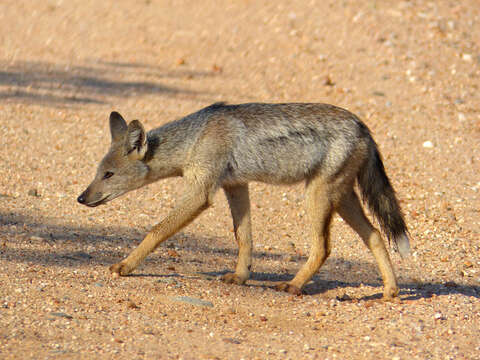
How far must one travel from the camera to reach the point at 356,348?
5.62 meters

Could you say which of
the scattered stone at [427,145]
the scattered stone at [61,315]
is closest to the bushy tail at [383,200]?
the scattered stone at [61,315]

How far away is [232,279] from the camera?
7371 millimetres

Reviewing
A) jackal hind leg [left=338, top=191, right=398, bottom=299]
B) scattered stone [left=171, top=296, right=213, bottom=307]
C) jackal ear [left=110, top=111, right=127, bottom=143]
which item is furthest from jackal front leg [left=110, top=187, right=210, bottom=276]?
jackal hind leg [left=338, top=191, right=398, bottom=299]

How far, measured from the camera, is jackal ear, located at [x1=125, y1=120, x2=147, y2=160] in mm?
7011

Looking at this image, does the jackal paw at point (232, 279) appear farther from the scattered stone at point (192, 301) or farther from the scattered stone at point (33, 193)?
the scattered stone at point (33, 193)

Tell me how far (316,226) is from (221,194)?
10.7 ft

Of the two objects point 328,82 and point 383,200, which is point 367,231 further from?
point 328,82

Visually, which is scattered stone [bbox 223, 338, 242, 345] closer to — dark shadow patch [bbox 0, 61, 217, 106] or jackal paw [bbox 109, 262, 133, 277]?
jackal paw [bbox 109, 262, 133, 277]

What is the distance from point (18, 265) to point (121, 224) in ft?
7.50

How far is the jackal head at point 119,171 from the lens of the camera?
7082 millimetres

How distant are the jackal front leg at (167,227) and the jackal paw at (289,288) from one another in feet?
3.74

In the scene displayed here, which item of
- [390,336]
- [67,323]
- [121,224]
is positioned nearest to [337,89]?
[121,224]

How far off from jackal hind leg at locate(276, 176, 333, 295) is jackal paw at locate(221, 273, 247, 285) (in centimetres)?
39

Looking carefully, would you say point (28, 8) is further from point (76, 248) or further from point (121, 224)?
point (76, 248)
